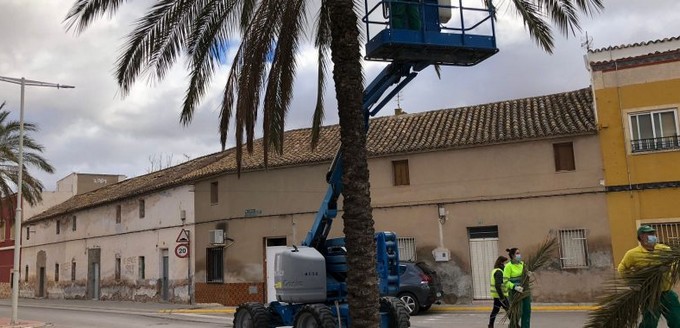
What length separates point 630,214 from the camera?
19.8m

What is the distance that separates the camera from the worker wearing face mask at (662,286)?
138 inches

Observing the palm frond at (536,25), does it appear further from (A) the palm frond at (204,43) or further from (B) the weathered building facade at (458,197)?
(B) the weathered building facade at (458,197)

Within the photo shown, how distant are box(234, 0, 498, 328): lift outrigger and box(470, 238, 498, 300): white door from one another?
10.4 m

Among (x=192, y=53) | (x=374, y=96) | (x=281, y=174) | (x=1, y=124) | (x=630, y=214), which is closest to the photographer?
(x=192, y=53)

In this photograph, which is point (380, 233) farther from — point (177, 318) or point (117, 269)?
point (117, 269)

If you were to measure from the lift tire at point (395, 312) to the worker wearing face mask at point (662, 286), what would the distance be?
17.4ft

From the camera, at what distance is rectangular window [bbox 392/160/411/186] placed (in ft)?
76.8

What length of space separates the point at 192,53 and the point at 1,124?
71.5 feet

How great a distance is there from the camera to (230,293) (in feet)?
85.4

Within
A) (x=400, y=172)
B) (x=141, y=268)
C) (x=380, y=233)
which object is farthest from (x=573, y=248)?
(x=141, y=268)

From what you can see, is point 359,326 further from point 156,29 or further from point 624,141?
point 624,141

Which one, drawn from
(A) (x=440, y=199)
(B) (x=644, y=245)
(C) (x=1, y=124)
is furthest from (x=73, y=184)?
(B) (x=644, y=245)

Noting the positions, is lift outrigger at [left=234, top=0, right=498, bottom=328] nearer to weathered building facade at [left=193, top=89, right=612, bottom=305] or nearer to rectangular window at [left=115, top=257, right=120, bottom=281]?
weathered building facade at [left=193, top=89, right=612, bottom=305]

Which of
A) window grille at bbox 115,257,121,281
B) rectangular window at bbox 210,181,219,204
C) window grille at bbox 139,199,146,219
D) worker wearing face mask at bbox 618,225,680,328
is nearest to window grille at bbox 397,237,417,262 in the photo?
rectangular window at bbox 210,181,219,204
